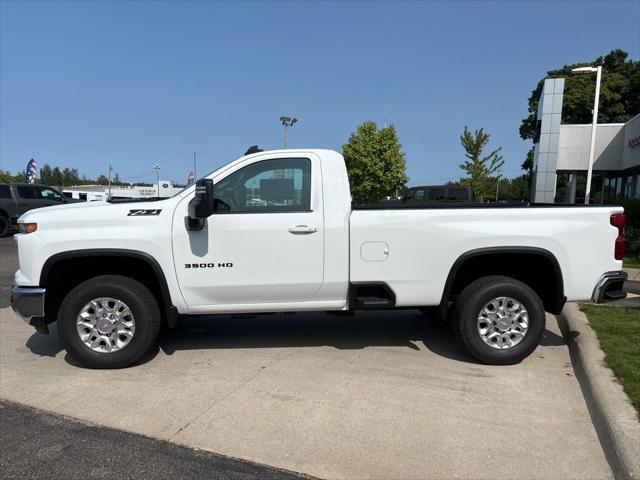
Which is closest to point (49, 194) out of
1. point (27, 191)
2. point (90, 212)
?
point (27, 191)

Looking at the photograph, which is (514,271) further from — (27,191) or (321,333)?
(27,191)

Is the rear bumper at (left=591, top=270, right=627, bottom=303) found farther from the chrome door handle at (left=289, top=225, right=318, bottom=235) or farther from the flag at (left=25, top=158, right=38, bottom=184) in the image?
the flag at (left=25, top=158, right=38, bottom=184)

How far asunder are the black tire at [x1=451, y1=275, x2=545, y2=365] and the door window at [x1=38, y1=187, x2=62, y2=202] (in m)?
17.8

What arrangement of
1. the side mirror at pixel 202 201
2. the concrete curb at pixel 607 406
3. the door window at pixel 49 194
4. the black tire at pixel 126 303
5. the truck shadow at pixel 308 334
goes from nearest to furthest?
1. the concrete curb at pixel 607 406
2. the side mirror at pixel 202 201
3. the black tire at pixel 126 303
4. the truck shadow at pixel 308 334
5. the door window at pixel 49 194

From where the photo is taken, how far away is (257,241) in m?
4.36

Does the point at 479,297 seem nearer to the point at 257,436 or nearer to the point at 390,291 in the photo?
the point at 390,291

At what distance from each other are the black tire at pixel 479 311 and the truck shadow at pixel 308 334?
246mm

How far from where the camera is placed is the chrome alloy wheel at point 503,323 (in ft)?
14.9

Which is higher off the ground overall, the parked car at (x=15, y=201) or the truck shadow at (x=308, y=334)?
the parked car at (x=15, y=201)

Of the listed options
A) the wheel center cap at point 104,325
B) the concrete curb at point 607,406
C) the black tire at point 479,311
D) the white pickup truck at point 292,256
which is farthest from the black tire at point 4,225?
the concrete curb at point 607,406

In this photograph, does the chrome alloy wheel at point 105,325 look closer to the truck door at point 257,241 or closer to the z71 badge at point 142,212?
the truck door at point 257,241

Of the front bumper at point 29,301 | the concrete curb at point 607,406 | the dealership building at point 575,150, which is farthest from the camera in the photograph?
the dealership building at point 575,150

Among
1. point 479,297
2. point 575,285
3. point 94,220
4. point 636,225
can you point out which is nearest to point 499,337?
point 479,297

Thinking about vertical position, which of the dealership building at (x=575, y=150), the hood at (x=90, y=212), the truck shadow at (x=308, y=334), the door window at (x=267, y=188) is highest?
the dealership building at (x=575, y=150)
